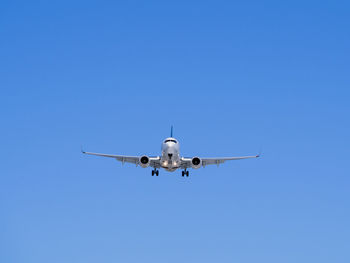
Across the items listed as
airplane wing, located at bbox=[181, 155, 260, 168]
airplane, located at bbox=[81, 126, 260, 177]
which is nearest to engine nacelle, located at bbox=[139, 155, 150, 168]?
airplane, located at bbox=[81, 126, 260, 177]

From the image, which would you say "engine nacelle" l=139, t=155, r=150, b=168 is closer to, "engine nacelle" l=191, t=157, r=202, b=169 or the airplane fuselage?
the airplane fuselage

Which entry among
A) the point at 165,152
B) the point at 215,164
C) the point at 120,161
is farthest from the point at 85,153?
the point at 215,164

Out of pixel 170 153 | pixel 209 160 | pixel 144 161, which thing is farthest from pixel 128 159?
pixel 209 160

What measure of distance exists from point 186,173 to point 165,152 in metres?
10.2

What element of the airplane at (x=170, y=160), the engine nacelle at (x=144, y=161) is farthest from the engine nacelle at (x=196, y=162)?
the engine nacelle at (x=144, y=161)

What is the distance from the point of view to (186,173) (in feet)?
305

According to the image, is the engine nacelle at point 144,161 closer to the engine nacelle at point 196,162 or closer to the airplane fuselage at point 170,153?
the airplane fuselage at point 170,153

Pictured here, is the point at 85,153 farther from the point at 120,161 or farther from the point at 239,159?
the point at 239,159

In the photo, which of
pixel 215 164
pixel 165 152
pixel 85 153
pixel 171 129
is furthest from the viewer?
pixel 171 129

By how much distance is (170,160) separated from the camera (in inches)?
3337

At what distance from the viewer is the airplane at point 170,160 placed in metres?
84.4

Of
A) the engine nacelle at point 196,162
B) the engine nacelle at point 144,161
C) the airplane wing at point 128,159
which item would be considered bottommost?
the engine nacelle at point 144,161

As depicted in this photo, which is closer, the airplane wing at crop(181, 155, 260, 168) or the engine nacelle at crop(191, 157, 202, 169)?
the engine nacelle at crop(191, 157, 202, 169)

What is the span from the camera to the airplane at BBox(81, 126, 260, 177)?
84438mm
